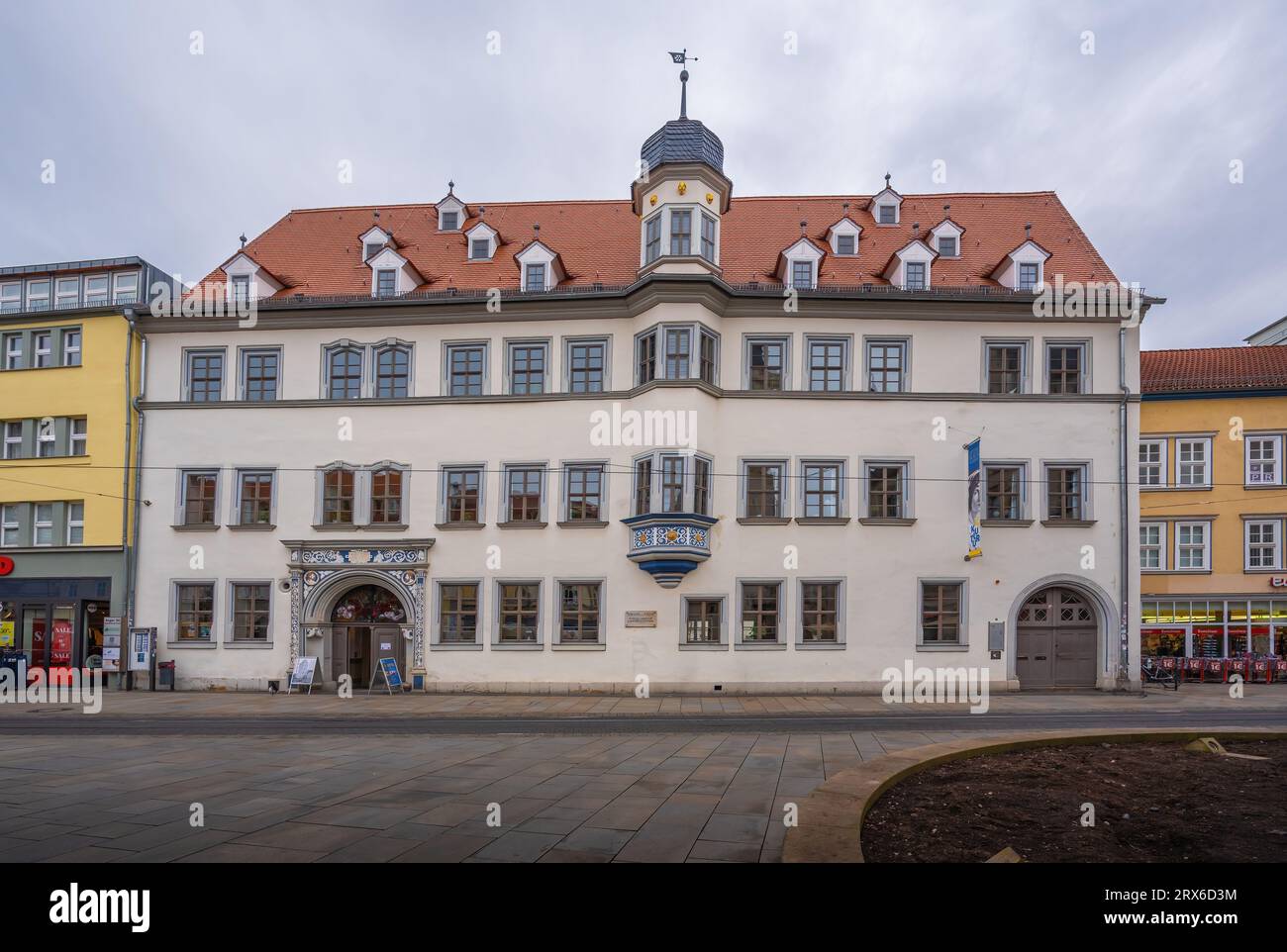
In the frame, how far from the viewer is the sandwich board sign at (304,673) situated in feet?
89.9

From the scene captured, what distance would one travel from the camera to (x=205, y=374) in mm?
29750

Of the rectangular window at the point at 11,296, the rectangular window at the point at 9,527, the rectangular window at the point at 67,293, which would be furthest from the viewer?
the rectangular window at the point at 11,296

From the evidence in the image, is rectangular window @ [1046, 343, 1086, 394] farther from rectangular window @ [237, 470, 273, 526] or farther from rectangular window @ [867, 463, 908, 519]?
rectangular window @ [237, 470, 273, 526]

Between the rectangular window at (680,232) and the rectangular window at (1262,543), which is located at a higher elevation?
the rectangular window at (680,232)

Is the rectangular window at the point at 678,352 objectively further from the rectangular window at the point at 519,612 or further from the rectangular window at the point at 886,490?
the rectangular window at the point at 519,612

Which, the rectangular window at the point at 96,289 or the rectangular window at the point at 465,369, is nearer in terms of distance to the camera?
the rectangular window at the point at 465,369

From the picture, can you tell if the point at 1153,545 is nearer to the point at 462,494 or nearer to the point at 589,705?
the point at 589,705

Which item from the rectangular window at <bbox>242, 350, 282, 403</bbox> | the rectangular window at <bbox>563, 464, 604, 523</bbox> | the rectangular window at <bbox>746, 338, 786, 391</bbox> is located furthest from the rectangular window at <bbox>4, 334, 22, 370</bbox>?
the rectangular window at <bbox>746, 338, 786, 391</bbox>

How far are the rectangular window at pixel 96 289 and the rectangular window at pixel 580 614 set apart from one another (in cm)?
1772

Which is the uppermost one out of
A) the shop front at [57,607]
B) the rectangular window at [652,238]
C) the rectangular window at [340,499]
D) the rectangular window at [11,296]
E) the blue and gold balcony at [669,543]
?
the rectangular window at [652,238]

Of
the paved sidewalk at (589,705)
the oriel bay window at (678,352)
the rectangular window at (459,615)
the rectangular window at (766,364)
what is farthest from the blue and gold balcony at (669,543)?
the rectangular window at (459,615)

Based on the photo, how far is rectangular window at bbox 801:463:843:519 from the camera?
27734 mm
